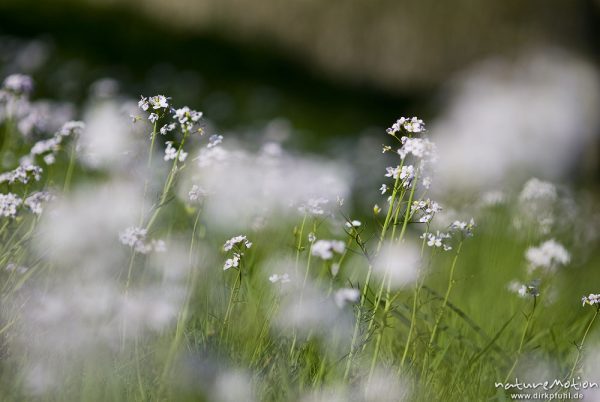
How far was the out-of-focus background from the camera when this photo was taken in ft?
21.4

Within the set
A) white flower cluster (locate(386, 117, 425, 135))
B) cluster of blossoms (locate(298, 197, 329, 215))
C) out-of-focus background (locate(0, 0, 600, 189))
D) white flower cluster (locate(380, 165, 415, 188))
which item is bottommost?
cluster of blossoms (locate(298, 197, 329, 215))

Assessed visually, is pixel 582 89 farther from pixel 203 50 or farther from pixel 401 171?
pixel 401 171

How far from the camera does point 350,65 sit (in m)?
8.57

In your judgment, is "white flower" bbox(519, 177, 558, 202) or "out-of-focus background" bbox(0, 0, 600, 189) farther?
"out-of-focus background" bbox(0, 0, 600, 189)

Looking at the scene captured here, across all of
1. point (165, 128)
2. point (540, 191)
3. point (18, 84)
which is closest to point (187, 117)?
point (165, 128)

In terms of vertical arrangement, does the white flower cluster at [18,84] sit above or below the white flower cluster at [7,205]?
above

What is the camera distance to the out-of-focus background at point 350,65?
652 centimetres

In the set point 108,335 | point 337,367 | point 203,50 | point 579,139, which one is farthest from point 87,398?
point 203,50

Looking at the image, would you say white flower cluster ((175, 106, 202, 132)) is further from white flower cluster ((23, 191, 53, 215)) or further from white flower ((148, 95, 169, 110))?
white flower cluster ((23, 191, 53, 215))

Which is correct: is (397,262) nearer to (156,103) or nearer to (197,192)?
(197,192)

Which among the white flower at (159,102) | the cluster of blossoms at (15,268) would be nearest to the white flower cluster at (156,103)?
the white flower at (159,102)

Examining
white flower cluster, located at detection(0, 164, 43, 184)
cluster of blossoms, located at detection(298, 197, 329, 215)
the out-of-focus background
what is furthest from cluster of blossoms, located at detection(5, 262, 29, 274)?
the out-of-focus background

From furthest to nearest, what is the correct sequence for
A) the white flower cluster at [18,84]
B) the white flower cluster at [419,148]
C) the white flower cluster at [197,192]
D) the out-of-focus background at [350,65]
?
1. the out-of-focus background at [350,65]
2. the white flower cluster at [18,84]
3. the white flower cluster at [197,192]
4. the white flower cluster at [419,148]

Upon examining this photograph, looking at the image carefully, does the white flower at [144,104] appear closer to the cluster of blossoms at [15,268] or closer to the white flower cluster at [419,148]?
the cluster of blossoms at [15,268]
